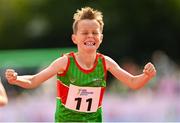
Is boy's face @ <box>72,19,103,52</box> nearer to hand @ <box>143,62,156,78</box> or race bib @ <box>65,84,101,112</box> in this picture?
race bib @ <box>65,84,101,112</box>

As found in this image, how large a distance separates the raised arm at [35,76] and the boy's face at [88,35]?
0.23 metres

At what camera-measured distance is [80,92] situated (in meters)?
8.85

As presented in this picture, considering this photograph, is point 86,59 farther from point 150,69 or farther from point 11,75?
point 11,75

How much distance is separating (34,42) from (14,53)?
3728 millimetres

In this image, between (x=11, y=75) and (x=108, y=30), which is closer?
(x=11, y=75)

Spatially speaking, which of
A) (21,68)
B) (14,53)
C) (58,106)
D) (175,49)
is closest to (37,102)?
(21,68)

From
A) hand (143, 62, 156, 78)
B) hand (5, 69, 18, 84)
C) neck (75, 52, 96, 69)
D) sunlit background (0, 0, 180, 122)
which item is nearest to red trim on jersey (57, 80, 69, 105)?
neck (75, 52, 96, 69)

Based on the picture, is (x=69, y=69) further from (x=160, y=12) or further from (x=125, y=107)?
(x=160, y=12)

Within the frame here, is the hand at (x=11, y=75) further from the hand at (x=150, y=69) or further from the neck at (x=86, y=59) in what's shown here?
the hand at (x=150, y=69)

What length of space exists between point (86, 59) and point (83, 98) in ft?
1.24

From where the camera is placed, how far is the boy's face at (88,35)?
880cm

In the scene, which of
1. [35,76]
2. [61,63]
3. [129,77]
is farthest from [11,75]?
[129,77]

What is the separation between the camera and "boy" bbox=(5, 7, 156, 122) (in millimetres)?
8836

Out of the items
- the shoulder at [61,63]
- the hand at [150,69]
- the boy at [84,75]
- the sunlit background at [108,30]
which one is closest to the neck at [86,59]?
the boy at [84,75]
